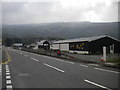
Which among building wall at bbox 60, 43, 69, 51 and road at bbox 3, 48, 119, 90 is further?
building wall at bbox 60, 43, 69, 51

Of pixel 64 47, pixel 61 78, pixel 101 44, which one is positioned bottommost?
pixel 61 78

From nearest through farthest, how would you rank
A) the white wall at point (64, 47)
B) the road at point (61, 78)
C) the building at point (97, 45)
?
1. the road at point (61, 78)
2. the building at point (97, 45)
3. the white wall at point (64, 47)

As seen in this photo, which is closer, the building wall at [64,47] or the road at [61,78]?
the road at [61,78]

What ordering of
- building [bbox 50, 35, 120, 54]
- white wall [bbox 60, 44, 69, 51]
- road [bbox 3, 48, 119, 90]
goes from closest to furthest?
1. road [bbox 3, 48, 119, 90]
2. building [bbox 50, 35, 120, 54]
3. white wall [bbox 60, 44, 69, 51]

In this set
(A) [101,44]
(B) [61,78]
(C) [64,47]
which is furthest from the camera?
(C) [64,47]

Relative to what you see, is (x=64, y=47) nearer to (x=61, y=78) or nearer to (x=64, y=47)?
(x=64, y=47)

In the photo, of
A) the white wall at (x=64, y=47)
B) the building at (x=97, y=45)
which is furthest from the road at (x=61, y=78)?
the white wall at (x=64, y=47)

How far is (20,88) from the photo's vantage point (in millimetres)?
6969

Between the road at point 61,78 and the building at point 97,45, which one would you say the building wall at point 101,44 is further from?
the road at point 61,78

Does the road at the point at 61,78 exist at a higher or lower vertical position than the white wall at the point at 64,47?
lower

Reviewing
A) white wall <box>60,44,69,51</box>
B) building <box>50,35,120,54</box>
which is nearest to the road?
building <box>50,35,120,54</box>

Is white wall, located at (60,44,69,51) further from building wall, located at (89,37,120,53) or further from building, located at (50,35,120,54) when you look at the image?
building wall, located at (89,37,120,53)

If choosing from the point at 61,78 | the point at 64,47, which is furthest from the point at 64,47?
the point at 61,78

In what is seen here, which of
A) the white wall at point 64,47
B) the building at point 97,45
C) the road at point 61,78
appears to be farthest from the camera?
the white wall at point 64,47
